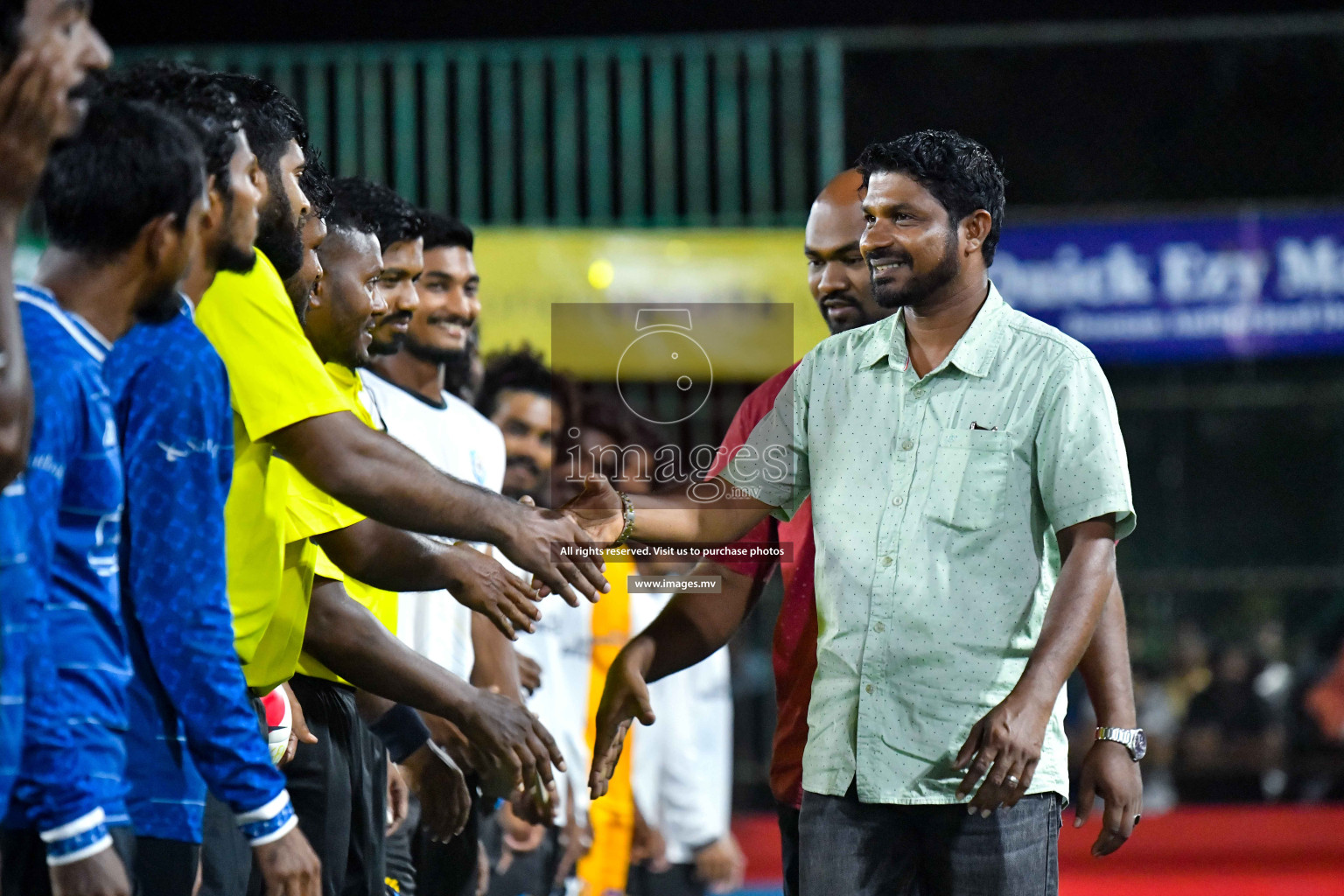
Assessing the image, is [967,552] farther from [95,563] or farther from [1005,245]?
[1005,245]

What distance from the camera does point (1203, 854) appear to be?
9.80 metres

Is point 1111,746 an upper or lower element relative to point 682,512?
lower

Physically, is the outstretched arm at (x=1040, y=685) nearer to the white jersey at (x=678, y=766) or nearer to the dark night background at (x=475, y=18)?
the white jersey at (x=678, y=766)

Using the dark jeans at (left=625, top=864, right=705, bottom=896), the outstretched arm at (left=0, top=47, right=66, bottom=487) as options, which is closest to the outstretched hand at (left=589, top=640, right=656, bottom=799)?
the outstretched arm at (left=0, top=47, right=66, bottom=487)

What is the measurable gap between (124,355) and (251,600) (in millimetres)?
673

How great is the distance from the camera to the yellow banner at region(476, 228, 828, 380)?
9.16 meters

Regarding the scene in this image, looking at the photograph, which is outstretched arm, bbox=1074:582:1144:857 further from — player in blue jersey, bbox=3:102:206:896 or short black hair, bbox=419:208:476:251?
short black hair, bbox=419:208:476:251

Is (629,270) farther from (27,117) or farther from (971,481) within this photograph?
(27,117)

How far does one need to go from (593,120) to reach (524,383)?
4045 mm

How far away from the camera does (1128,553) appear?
37.6ft

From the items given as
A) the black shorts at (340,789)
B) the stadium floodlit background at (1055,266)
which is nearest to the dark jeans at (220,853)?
the black shorts at (340,789)

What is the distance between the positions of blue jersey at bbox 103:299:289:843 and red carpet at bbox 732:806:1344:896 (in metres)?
6.81

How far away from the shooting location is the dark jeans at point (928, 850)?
3.11m

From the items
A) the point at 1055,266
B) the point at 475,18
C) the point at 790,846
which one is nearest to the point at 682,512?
the point at 790,846
